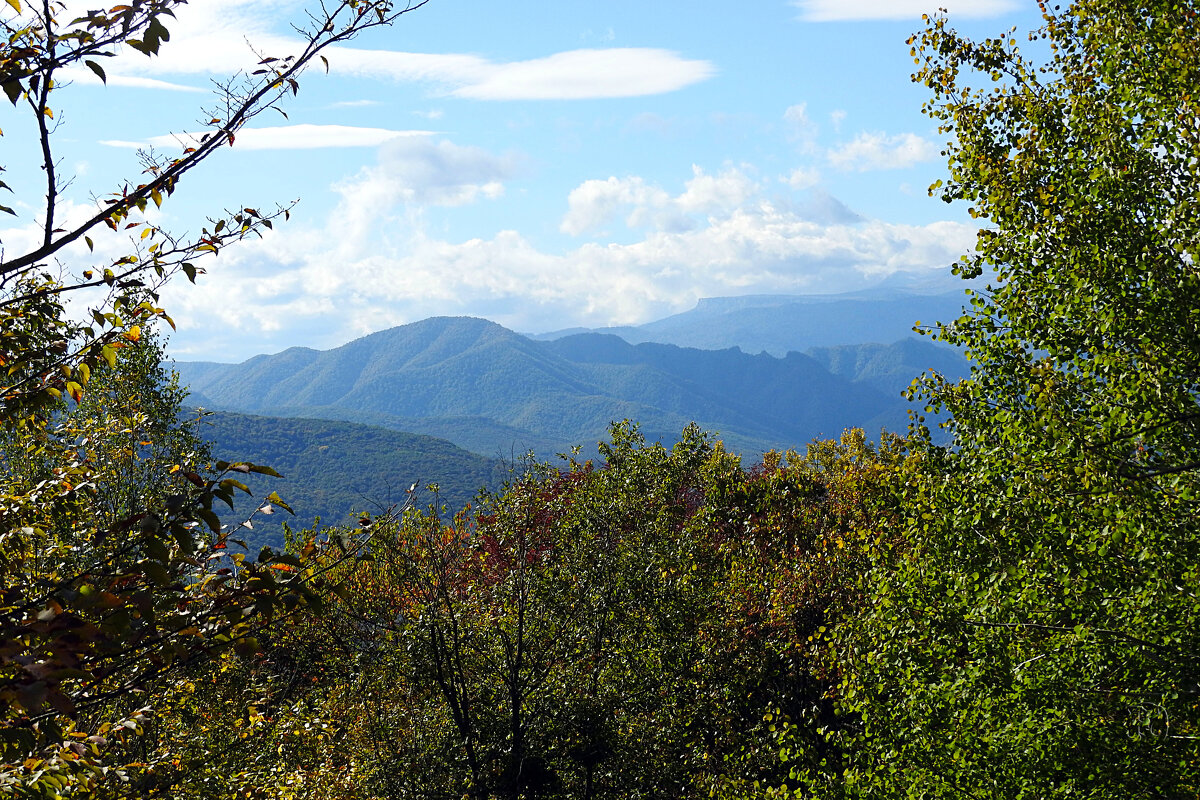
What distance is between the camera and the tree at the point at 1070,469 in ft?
34.6

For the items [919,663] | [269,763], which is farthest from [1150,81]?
[269,763]

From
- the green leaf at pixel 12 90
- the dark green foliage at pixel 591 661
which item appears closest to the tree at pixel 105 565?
the green leaf at pixel 12 90

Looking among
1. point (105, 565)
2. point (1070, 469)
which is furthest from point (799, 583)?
point (105, 565)

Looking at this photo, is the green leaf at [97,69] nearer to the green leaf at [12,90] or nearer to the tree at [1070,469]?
the green leaf at [12,90]

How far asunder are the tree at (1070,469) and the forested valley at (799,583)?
5 cm

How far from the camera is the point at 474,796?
57.1ft

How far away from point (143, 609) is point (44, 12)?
356 centimetres

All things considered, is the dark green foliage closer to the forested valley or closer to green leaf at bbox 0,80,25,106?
the forested valley

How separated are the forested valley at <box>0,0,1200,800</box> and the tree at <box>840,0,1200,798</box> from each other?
0.17ft

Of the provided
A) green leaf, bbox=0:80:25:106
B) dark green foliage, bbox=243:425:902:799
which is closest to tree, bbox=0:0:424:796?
green leaf, bbox=0:80:25:106

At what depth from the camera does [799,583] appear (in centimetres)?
1884

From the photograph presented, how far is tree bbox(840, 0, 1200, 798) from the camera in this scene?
416 inches

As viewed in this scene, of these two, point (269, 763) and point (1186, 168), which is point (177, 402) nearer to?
point (269, 763)

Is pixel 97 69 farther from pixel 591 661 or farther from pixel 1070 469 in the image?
pixel 591 661
